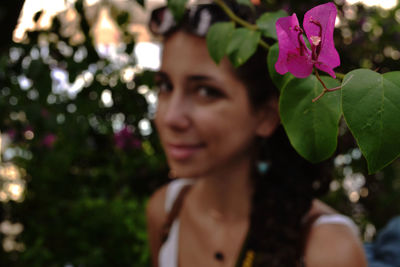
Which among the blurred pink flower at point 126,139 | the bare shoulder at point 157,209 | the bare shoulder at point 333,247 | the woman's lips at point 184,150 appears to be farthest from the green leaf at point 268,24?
the blurred pink flower at point 126,139

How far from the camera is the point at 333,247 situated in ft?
3.88

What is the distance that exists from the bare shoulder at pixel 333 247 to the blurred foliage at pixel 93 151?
1.25 feet

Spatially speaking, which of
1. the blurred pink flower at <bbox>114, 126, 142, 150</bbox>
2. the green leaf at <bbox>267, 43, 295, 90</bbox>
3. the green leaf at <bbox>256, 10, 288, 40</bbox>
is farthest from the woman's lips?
the blurred pink flower at <bbox>114, 126, 142, 150</bbox>

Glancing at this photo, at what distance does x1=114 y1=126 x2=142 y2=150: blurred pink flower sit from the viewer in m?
2.20

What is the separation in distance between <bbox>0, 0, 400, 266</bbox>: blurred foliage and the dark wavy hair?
23cm

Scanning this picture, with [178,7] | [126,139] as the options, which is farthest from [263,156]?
[126,139]

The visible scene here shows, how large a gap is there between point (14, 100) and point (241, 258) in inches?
38.9

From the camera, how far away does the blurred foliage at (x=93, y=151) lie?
145 centimetres

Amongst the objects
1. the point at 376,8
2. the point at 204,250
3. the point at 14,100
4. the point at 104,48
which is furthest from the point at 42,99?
the point at 376,8

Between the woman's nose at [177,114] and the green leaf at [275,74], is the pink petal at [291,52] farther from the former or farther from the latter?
the woman's nose at [177,114]

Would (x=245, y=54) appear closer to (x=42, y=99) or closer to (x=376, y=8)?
(x=42, y=99)

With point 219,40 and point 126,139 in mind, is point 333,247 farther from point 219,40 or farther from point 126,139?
point 126,139

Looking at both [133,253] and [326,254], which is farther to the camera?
[133,253]

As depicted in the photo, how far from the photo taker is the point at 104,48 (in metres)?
2.31
